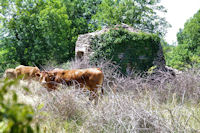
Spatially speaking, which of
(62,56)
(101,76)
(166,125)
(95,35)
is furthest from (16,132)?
(62,56)

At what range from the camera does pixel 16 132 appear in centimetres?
59

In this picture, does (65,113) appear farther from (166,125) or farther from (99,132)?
(166,125)

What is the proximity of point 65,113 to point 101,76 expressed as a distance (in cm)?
212

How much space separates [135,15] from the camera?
1845cm

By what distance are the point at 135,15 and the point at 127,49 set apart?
9.96 metres

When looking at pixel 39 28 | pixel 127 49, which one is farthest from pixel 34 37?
pixel 127 49

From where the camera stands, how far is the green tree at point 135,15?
1825 cm

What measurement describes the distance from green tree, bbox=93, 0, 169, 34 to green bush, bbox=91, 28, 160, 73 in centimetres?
848

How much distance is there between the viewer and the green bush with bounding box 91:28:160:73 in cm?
957

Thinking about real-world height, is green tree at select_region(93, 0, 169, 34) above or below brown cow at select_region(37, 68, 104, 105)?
above

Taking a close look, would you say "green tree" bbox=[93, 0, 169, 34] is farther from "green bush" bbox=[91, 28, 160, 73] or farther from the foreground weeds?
the foreground weeds

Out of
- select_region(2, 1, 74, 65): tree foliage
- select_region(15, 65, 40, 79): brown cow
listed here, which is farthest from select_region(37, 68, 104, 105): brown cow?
select_region(2, 1, 74, 65): tree foliage

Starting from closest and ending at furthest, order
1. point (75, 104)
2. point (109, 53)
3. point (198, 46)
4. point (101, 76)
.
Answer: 1. point (75, 104)
2. point (101, 76)
3. point (109, 53)
4. point (198, 46)

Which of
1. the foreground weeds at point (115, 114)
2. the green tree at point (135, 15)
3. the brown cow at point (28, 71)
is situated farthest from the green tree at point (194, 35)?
the foreground weeds at point (115, 114)
